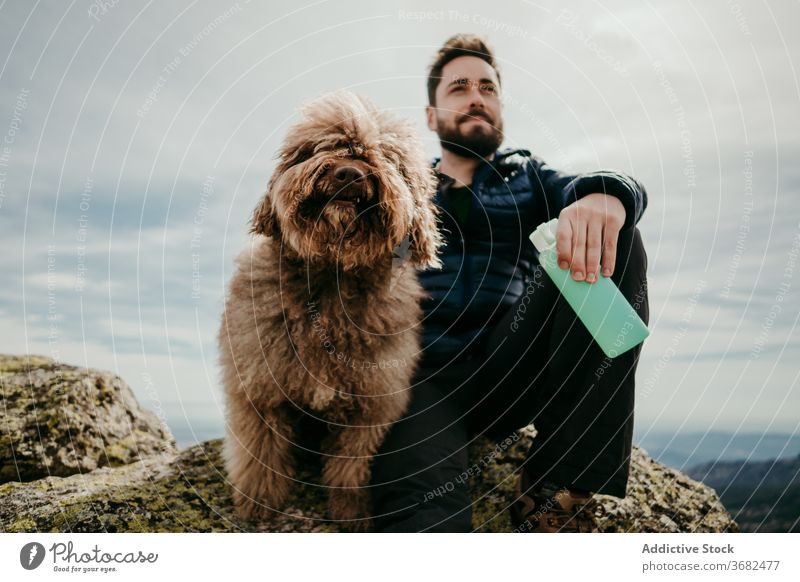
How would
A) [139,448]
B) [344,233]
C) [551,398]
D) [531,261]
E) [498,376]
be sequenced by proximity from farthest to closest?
[139,448] < [531,261] < [498,376] < [551,398] < [344,233]

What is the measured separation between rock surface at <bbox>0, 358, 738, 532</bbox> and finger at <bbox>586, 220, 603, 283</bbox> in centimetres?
129

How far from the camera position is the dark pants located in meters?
2.71

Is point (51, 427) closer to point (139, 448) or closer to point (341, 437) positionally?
point (139, 448)

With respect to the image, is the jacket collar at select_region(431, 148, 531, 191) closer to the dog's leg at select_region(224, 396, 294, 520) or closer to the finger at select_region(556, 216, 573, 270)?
the finger at select_region(556, 216, 573, 270)

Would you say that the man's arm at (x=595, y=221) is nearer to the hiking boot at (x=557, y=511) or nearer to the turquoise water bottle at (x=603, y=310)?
the turquoise water bottle at (x=603, y=310)

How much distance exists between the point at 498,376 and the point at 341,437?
2.94 feet

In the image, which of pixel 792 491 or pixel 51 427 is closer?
pixel 792 491

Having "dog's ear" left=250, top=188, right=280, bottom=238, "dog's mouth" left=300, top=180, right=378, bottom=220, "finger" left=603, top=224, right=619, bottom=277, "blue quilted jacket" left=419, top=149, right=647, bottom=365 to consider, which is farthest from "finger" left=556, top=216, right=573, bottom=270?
"dog's ear" left=250, top=188, right=280, bottom=238

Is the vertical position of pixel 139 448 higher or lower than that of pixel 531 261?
lower

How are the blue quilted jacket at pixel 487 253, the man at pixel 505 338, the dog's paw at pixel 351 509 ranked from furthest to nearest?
the blue quilted jacket at pixel 487 253
the dog's paw at pixel 351 509
the man at pixel 505 338

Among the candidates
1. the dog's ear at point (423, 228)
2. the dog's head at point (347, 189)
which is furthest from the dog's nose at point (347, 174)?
the dog's ear at point (423, 228)

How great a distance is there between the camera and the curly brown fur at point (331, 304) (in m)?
2.70

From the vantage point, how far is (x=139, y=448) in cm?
377

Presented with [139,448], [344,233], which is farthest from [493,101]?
[139,448]
